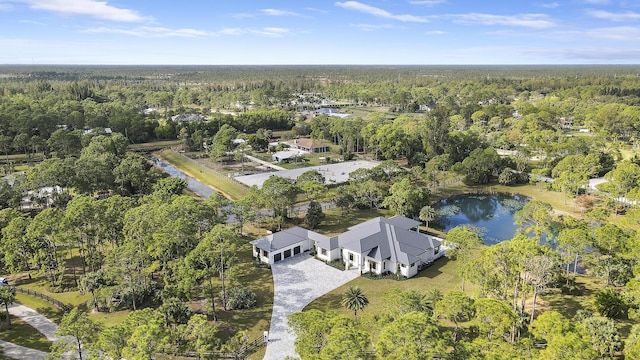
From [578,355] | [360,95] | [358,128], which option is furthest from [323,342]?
[360,95]

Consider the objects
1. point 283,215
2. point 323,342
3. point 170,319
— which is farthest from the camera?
point 283,215

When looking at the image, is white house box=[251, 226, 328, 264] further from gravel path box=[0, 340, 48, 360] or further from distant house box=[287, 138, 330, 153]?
distant house box=[287, 138, 330, 153]

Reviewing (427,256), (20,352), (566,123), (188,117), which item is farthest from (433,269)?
(188,117)

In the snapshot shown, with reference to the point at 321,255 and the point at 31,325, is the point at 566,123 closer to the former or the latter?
the point at 321,255

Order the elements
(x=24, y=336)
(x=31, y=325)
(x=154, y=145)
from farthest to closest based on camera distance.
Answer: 1. (x=154, y=145)
2. (x=31, y=325)
3. (x=24, y=336)

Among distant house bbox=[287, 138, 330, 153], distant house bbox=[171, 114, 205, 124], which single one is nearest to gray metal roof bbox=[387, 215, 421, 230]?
distant house bbox=[287, 138, 330, 153]

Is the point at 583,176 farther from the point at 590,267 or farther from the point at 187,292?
the point at 187,292

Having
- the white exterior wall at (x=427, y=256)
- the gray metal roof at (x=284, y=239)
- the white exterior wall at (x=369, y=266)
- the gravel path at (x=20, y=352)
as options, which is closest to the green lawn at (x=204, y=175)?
the gray metal roof at (x=284, y=239)
